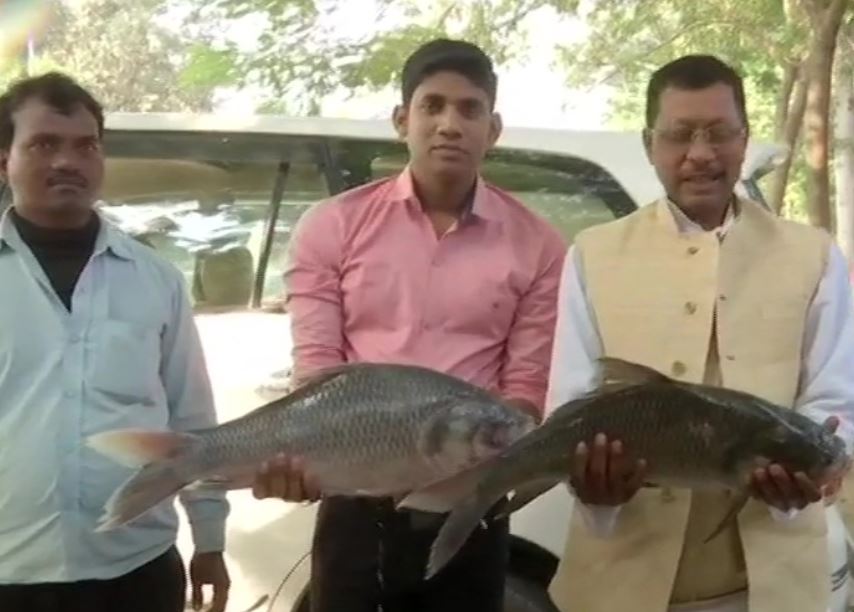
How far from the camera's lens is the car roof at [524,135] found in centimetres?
416

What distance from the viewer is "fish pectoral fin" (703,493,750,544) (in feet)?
8.18

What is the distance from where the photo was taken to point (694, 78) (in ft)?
9.00

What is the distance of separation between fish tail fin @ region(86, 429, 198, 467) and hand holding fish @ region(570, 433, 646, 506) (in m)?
0.81

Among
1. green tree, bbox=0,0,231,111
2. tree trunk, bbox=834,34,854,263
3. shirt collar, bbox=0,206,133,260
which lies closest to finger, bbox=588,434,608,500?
shirt collar, bbox=0,206,133,260

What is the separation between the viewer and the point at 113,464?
2811 mm

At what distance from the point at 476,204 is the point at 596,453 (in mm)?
891

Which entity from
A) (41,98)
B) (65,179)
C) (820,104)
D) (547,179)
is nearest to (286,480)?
(65,179)

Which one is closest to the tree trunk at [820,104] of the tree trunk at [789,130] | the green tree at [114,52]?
the tree trunk at [789,130]

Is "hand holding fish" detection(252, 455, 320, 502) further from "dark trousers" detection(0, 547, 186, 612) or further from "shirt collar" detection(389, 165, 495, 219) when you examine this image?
"shirt collar" detection(389, 165, 495, 219)

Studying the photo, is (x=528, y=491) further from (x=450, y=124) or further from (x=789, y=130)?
(x=789, y=130)

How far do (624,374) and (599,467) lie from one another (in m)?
0.19

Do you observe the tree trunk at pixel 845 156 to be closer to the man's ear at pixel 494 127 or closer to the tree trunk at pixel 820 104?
the tree trunk at pixel 820 104

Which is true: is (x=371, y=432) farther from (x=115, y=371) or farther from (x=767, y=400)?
(x=767, y=400)

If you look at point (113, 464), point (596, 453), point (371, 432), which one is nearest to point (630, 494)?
point (596, 453)
